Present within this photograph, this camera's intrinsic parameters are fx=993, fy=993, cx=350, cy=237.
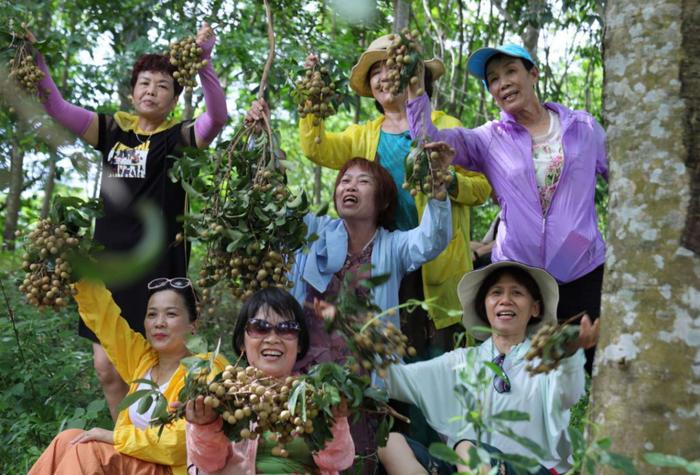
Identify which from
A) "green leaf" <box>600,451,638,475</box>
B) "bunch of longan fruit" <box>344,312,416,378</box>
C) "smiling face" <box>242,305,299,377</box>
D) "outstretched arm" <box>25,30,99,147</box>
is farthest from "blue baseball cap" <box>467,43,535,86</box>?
"green leaf" <box>600,451,638,475</box>

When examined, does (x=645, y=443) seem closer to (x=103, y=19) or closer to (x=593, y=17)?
(x=593, y=17)

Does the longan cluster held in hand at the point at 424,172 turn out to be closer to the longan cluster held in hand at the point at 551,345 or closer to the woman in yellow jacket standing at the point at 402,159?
the woman in yellow jacket standing at the point at 402,159

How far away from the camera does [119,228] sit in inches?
181

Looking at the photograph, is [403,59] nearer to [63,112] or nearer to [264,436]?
[264,436]

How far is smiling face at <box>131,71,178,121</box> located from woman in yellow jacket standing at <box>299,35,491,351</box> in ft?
2.22

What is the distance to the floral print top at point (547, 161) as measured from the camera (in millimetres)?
4180

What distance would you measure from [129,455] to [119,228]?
3.87ft

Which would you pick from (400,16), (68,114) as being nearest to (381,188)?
(68,114)

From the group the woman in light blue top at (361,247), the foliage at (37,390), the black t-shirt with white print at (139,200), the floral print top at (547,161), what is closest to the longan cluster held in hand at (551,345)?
the woman in light blue top at (361,247)

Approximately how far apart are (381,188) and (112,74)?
4461 mm

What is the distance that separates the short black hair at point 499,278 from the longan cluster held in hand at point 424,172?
0.50 m

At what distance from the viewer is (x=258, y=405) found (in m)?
2.96

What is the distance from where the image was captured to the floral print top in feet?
13.7

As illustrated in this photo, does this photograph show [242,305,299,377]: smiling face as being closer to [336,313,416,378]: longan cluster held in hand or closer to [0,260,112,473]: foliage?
[336,313,416,378]: longan cluster held in hand
